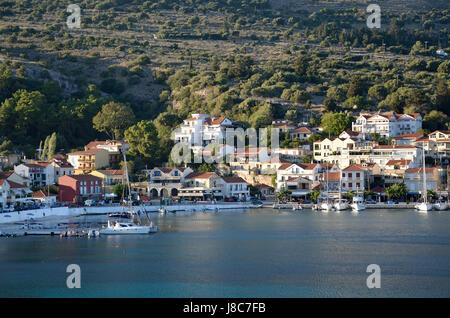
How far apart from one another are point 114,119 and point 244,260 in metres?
55.3

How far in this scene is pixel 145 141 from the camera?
83.1m

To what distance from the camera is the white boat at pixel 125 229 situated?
169 feet

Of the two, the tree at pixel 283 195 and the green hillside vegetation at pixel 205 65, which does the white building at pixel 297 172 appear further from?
the green hillside vegetation at pixel 205 65

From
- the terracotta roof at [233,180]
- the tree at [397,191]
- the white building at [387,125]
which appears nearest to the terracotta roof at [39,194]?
the terracotta roof at [233,180]

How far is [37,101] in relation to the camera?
9281 cm

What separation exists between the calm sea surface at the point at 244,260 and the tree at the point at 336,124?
28082mm

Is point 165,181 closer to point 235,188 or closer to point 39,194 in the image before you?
point 235,188

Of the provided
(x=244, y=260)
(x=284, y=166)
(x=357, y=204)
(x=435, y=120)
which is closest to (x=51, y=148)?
(x=284, y=166)

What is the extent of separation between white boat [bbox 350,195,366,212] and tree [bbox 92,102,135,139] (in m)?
34.2

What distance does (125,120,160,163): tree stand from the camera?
83.2 m

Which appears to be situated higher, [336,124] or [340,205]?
[336,124]

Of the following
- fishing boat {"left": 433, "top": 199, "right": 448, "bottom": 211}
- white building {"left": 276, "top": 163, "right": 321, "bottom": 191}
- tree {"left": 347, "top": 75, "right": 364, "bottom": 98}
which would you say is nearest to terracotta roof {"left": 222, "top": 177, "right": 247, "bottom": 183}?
white building {"left": 276, "top": 163, "right": 321, "bottom": 191}

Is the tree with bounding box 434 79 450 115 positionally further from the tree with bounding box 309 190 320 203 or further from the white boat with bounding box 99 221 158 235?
the white boat with bounding box 99 221 158 235

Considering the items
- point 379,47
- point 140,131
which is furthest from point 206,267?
point 379,47
